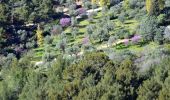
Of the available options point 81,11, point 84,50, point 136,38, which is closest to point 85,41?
point 84,50

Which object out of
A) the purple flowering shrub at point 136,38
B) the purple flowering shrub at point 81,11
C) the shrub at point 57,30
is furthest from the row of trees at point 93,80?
the purple flowering shrub at point 81,11

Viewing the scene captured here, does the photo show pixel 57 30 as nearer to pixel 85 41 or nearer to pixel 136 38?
pixel 85 41

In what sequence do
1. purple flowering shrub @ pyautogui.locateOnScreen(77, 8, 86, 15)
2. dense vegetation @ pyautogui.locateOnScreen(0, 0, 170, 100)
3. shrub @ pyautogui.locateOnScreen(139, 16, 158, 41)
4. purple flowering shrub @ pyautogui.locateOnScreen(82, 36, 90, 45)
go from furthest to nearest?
purple flowering shrub @ pyautogui.locateOnScreen(77, 8, 86, 15), purple flowering shrub @ pyautogui.locateOnScreen(82, 36, 90, 45), shrub @ pyautogui.locateOnScreen(139, 16, 158, 41), dense vegetation @ pyautogui.locateOnScreen(0, 0, 170, 100)

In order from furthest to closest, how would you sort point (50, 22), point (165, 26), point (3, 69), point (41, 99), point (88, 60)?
point (50, 22) → point (165, 26) → point (3, 69) → point (88, 60) → point (41, 99)

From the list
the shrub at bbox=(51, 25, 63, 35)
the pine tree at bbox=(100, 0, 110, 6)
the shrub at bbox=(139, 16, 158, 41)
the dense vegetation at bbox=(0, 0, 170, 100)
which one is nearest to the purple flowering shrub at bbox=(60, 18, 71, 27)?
the dense vegetation at bbox=(0, 0, 170, 100)

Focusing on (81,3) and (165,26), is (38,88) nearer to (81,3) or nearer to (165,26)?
(165,26)

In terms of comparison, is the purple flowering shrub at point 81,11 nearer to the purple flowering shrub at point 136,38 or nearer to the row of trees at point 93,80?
the purple flowering shrub at point 136,38

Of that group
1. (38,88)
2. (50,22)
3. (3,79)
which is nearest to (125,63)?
(38,88)

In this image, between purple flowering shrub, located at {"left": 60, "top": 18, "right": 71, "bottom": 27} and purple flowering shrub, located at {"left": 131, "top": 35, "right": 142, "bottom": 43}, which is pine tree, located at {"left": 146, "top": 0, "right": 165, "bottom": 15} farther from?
purple flowering shrub, located at {"left": 60, "top": 18, "right": 71, "bottom": 27}
